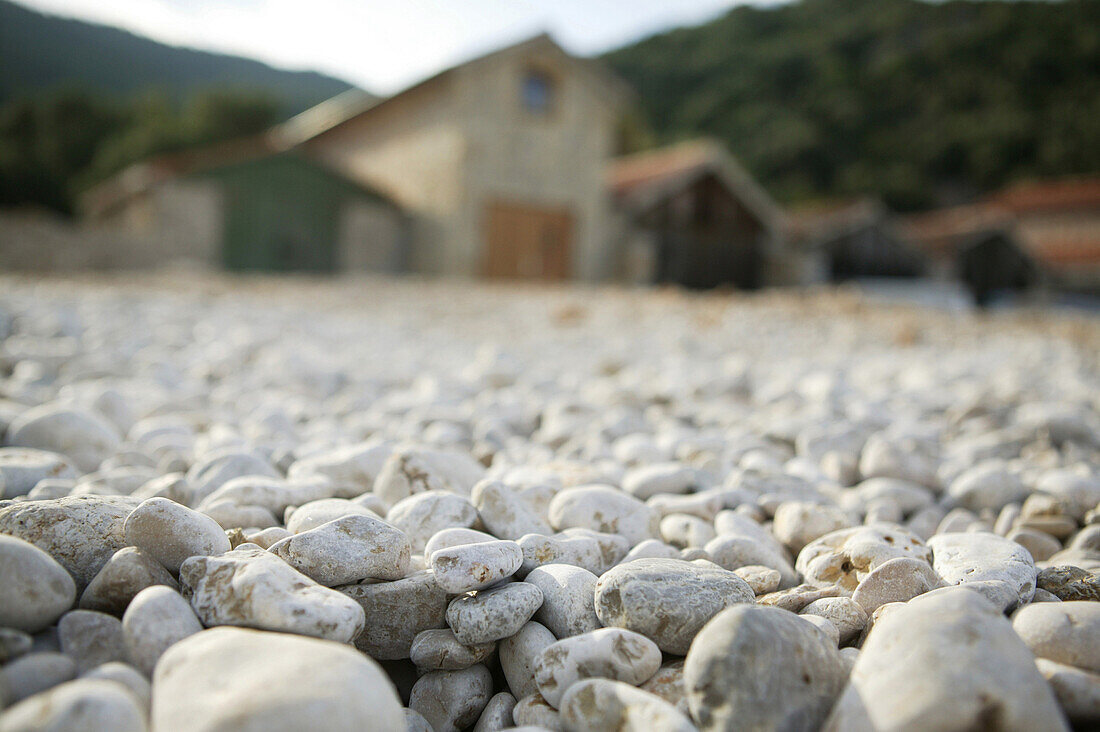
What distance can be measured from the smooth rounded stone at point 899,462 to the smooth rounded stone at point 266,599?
1292 millimetres

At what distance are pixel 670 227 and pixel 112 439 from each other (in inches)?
499

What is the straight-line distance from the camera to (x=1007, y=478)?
5.13 feet

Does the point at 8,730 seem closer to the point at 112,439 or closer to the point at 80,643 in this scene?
the point at 80,643

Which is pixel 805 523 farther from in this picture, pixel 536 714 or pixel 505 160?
pixel 505 160

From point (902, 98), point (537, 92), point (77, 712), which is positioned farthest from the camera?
point (902, 98)

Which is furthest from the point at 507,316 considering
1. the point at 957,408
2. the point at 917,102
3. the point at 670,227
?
the point at 917,102

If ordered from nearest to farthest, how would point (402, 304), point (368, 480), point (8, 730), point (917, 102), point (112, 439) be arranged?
point (8, 730) < point (368, 480) < point (112, 439) < point (402, 304) < point (917, 102)

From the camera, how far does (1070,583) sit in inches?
42.6

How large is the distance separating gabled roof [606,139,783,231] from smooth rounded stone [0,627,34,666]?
12.2m

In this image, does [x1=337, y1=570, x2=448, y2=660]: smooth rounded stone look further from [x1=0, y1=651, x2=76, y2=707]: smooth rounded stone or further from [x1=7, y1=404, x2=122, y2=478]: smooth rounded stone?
[x1=7, y1=404, x2=122, y2=478]: smooth rounded stone

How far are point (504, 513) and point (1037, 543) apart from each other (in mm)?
999

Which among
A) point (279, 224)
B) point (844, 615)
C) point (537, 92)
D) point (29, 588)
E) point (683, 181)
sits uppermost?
point (537, 92)

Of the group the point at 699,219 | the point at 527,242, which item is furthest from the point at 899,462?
the point at 699,219

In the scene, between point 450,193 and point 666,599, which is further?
point 450,193
